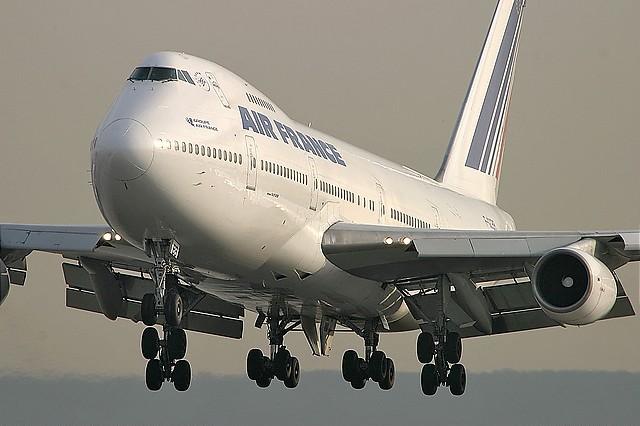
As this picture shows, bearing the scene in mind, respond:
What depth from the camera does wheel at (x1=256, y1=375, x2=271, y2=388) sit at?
35219mm

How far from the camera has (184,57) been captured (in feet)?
89.0

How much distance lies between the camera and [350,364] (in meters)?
36.1

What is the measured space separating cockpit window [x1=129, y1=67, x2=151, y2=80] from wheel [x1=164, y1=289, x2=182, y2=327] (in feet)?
12.7

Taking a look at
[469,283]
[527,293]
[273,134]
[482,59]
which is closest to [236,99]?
[273,134]

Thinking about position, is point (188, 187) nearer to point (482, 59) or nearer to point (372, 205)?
point (372, 205)

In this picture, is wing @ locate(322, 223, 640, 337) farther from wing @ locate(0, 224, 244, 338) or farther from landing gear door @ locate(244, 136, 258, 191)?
wing @ locate(0, 224, 244, 338)

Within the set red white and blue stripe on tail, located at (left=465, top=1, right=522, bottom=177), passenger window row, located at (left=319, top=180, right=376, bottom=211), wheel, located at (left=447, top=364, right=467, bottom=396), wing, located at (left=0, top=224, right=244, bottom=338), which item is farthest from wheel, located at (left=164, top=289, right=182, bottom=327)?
red white and blue stripe on tail, located at (left=465, top=1, right=522, bottom=177)

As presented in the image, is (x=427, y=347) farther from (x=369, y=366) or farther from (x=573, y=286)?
(x=573, y=286)

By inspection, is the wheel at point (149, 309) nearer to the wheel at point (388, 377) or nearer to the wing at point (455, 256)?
the wing at point (455, 256)

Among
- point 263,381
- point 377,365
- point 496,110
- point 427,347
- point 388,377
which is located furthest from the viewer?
point 496,110

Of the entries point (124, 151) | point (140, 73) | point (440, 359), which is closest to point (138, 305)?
point (440, 359)

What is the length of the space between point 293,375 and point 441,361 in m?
3.82

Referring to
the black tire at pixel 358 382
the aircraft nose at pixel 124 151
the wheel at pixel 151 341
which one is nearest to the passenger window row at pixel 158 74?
the aircraft nose at pixel 124 151

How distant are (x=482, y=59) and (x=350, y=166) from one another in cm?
1914
